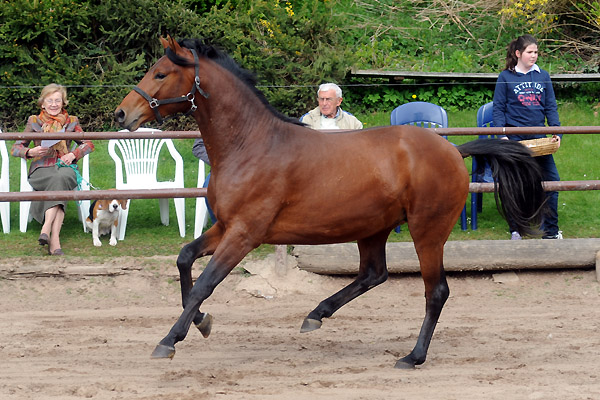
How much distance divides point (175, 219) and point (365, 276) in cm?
346

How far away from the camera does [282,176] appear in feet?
16.5

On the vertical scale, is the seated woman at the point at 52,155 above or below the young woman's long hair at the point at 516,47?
below

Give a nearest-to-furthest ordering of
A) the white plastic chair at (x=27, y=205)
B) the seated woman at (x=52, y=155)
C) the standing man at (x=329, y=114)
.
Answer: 1. the standing man at (x=329, y=114)
2. the seated woman at (x=52, y=155)
3. the white plastic chair at (x=27, y=205)

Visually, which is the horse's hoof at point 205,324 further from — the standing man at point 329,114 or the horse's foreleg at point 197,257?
the standing man at point 329,114

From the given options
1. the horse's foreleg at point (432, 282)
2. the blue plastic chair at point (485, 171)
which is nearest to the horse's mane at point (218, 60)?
the horse's foreleg at point (432, 282)

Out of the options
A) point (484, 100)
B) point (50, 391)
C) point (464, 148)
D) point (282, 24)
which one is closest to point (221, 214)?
point (50, 391)

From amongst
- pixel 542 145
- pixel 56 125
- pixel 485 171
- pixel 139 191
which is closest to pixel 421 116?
pixel 485 171

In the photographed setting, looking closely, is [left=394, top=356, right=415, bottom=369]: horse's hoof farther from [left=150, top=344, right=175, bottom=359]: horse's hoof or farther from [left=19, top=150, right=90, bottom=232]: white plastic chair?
[left=19, top=150, right=90, bottom=232]: white plastic chair

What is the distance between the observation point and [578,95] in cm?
1149

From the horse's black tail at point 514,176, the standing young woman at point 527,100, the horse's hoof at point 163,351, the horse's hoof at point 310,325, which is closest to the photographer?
the horse's hoof at point 163,351

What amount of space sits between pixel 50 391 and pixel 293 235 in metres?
1.65

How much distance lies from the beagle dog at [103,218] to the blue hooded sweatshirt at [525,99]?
3588 millimetres

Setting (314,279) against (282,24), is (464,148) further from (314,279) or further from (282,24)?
(282,24)

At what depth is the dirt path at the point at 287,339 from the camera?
4.67 m
